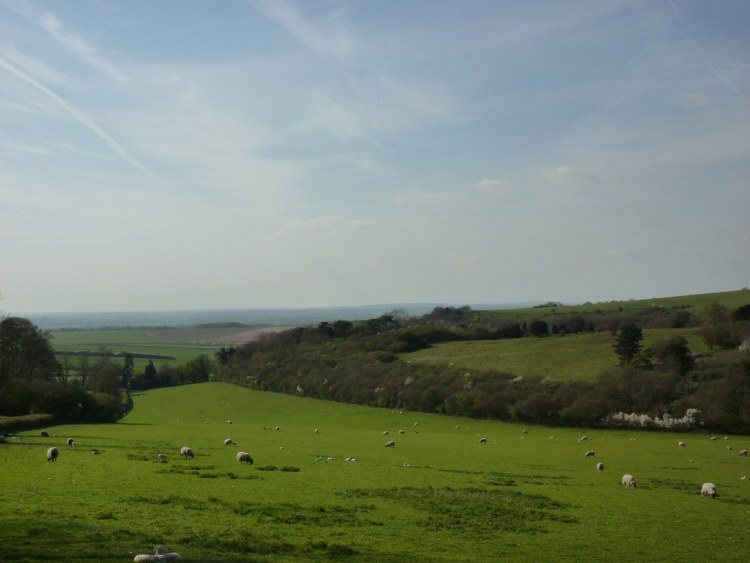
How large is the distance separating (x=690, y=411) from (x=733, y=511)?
5232 cm

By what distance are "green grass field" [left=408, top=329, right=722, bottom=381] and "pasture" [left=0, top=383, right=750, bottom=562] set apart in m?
47.3

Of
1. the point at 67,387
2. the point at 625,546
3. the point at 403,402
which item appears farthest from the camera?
the point at 403,402

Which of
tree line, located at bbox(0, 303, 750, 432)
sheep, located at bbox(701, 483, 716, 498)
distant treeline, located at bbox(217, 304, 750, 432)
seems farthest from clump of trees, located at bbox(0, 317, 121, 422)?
sheep, located at bbox(701, 483, 716, 498)

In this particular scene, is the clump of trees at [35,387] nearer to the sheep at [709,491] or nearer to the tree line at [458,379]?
the tree line at [458,379]

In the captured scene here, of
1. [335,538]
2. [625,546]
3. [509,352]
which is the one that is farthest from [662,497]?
[509,352]

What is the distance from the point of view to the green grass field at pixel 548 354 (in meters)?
92.8

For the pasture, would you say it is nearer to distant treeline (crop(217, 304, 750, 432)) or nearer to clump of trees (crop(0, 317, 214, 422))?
clump of trees (crop(0, 317, 214, 422))

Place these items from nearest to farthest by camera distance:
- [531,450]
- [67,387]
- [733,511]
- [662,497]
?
[733,511] → [662,497] → [531,450] → [67,387]

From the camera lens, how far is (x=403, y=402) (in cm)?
10088

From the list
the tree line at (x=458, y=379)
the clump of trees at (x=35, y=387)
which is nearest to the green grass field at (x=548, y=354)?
the tree line at (x=458, y=379)

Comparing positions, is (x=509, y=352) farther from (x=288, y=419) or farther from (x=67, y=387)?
(x=67, y=387)

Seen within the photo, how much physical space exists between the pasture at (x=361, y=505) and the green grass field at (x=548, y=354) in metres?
47.3

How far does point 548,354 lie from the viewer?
105 meters

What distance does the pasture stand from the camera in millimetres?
16703
